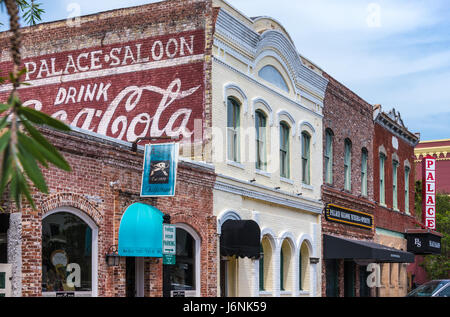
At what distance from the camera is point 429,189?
3688 cm

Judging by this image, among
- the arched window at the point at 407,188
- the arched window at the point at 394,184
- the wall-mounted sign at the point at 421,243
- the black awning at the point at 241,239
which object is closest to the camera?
the black awning at the point at 241,239

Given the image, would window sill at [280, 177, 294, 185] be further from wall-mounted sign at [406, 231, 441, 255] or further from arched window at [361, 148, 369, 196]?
wall-mounted sign at [406, 231, 441, 255]

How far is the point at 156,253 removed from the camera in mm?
16219

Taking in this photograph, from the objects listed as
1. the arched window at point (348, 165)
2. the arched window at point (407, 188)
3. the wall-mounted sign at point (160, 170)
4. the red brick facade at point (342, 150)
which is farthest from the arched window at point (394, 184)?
the wall-mounted sign at point (160, 170)

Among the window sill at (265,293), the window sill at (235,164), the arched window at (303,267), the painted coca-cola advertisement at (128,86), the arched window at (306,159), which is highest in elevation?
the painted coca-cola advertisement at (128,86)

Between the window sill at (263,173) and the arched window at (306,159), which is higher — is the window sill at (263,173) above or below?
below

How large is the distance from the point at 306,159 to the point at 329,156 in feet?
7.21

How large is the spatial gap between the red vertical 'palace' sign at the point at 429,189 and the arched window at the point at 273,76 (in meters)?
13.8

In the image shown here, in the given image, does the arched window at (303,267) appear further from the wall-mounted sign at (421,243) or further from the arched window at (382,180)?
the wall-mounted sign at (421,243)

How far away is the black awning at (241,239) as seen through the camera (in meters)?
20.0

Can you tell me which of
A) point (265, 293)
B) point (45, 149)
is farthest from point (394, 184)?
point (45, 149)

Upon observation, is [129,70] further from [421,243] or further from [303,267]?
[421,243]

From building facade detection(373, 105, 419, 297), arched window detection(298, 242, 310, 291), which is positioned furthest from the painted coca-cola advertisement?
building facade detection(373, 105, 419, 297)

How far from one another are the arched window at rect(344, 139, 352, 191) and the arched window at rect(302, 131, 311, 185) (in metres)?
3.83
